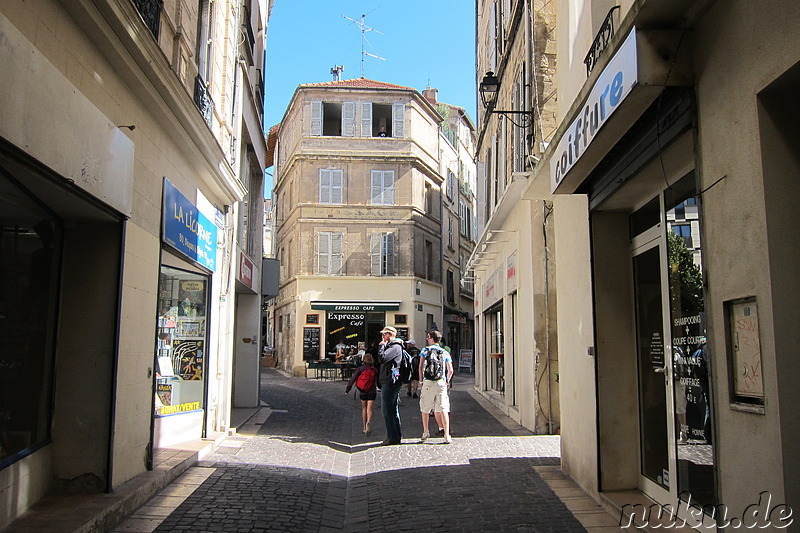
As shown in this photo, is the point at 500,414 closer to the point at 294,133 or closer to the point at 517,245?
the point at 517,245

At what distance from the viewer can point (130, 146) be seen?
6188 mm

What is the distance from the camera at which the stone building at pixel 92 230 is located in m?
4.66

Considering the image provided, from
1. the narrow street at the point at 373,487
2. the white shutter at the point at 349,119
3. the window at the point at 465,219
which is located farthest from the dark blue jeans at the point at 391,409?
the window at the point at 465,219

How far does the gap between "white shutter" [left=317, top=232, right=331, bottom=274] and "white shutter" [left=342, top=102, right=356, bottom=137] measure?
4.67 m

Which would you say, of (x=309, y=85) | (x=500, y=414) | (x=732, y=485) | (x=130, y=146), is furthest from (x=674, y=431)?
(x=309, y=85)

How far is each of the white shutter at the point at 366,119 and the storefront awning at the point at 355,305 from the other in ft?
24.8

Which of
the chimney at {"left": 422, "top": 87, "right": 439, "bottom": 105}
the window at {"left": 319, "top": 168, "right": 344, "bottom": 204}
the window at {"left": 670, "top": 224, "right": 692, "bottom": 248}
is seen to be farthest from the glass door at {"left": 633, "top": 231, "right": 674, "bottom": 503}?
the chimney at {"left": 422, "top": 87, "right": 439, "bottom": 105}

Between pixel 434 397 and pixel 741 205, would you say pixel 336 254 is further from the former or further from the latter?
pixel 741 205

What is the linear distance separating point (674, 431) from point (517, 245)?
24.4ft

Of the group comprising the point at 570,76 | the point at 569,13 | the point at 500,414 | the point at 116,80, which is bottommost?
the point at 500,414

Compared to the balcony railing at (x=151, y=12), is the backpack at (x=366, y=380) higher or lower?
lower

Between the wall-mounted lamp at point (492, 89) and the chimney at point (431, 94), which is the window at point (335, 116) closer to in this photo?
the chimney at point (431, 94)

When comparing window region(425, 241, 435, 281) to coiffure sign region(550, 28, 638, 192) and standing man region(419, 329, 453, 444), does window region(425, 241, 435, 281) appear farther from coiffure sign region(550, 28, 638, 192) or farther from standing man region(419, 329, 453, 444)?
coiffure sign region(550, 28, 638, 192)

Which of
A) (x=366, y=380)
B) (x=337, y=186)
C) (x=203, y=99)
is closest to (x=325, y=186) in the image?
(x=337, y=186)
